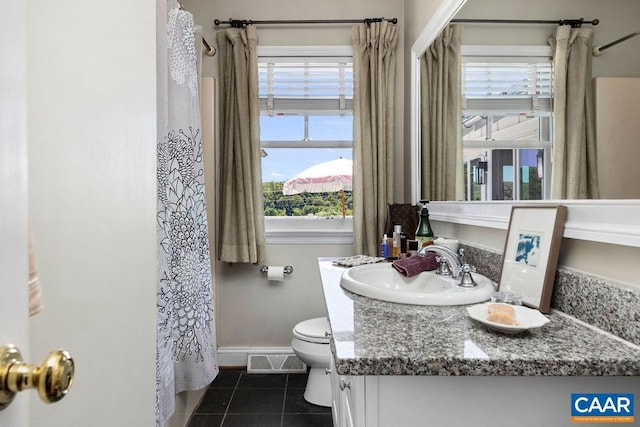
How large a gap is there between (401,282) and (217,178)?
61.4 inches

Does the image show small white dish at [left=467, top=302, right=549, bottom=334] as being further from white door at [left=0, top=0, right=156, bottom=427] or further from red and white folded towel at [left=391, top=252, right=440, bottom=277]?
white door at [left=0, top=0, right=156, bottom=427]

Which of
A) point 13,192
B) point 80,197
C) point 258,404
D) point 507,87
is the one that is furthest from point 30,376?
point 258,404

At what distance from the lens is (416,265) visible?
147 centimetres

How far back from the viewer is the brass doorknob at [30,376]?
0.40m

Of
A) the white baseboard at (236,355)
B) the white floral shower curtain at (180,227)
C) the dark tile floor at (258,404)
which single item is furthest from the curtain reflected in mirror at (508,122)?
the white baseboard at (236,355)

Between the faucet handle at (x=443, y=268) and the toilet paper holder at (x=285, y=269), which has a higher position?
the faucet handle at (x=443, y=268)

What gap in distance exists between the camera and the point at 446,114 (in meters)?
1.87

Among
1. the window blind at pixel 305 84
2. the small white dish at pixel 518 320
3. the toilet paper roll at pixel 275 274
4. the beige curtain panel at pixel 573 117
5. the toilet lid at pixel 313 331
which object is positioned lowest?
the toilet lid at pixel 313 331

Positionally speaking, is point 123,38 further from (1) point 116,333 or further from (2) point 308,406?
(2) point 308,406

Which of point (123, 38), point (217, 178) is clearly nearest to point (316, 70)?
point (217, 178)

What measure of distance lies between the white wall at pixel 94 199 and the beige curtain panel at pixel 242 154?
4.92 ft

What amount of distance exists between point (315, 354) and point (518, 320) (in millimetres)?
1372

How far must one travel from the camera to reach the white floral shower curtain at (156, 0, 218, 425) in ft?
5.13

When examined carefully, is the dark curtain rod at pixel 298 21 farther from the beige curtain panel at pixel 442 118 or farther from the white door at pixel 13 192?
the white door at pixel 13 192
